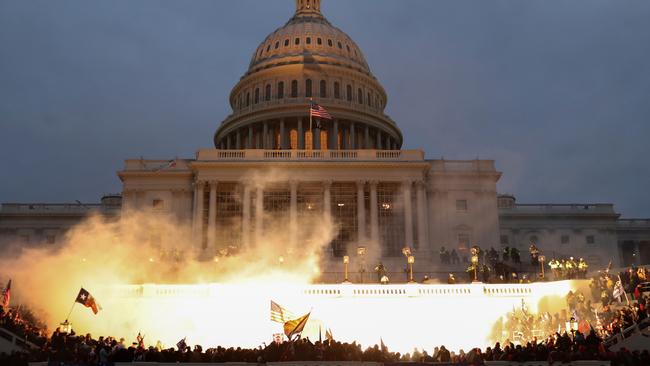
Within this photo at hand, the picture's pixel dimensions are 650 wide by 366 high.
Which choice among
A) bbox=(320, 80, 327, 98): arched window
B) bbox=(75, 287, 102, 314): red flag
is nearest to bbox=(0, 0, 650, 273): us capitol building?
bbox=(75, 287, 102, 314): red flag

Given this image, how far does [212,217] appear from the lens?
195 ft

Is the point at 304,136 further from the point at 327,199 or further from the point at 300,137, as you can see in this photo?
the point at 327,199

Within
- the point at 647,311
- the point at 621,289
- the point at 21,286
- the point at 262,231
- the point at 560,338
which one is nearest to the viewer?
the point at 560,338

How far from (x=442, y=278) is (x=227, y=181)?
21.6 metres

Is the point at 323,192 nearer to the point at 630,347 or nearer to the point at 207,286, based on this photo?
the point at 207,286

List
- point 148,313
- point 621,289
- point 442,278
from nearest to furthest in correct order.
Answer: point 621,289, point 148,313, point 442,278

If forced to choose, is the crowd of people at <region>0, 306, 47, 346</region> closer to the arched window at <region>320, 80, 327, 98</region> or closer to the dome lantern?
the arched window at <region>320, 80, 327, 98</region>

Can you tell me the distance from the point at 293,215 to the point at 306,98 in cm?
2710

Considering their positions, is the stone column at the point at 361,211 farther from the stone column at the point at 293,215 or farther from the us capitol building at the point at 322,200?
the stone column at the point at 293,215

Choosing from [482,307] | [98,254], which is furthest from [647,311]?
[98,254]

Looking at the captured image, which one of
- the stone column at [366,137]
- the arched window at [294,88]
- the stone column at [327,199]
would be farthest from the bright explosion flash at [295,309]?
the arched window at [294,88]

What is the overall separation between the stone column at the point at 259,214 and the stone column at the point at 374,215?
929 cm

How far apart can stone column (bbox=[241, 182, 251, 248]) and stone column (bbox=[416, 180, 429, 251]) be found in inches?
565

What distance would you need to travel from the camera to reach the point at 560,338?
86.2 ft
